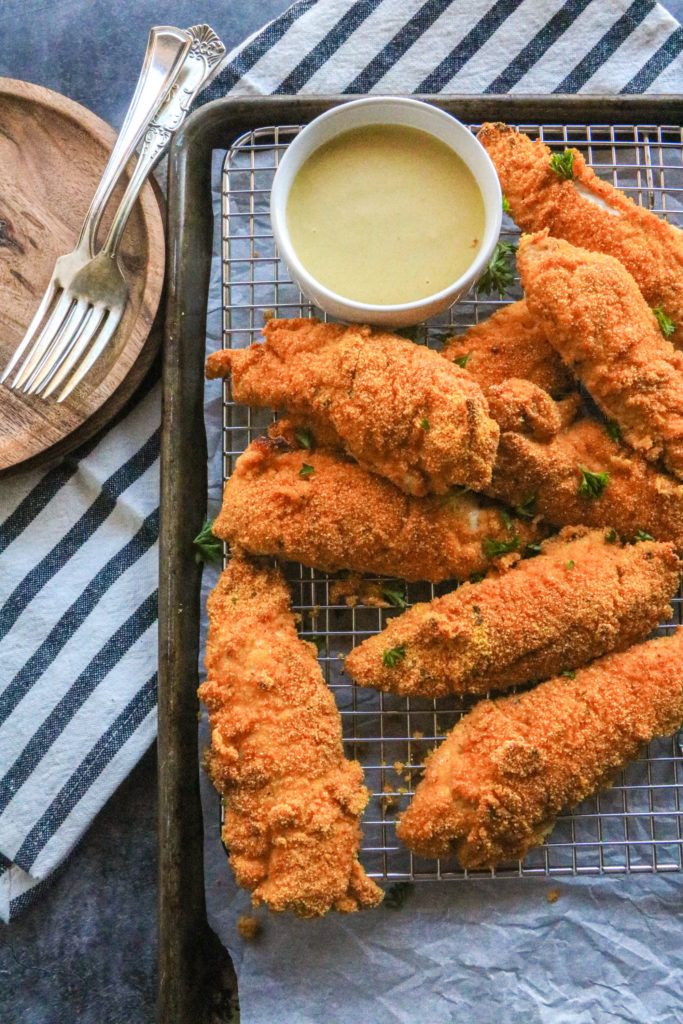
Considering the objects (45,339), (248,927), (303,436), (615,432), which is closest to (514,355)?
(615,432)

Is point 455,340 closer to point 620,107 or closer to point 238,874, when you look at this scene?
point 620,107

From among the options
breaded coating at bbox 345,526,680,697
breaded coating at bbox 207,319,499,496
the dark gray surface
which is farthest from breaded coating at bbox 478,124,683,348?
the dark gray surface

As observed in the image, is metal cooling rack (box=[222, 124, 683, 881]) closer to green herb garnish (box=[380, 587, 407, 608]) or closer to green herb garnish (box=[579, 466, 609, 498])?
green herb garnish (box=[380, 587, 407, 608])

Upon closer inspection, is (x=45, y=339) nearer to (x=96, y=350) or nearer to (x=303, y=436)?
(x=96, y=350)

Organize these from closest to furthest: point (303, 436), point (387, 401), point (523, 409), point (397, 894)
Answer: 1. point (387, 401)
2. point (523, 409)
3. point (303, 436)
4. point (397, 894)

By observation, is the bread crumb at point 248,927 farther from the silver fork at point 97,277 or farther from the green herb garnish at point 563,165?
the green herb garnish at point 563,165

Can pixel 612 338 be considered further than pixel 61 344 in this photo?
No

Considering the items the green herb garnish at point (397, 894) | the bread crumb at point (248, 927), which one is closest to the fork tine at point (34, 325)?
the bread crumb at point (248, 927)
